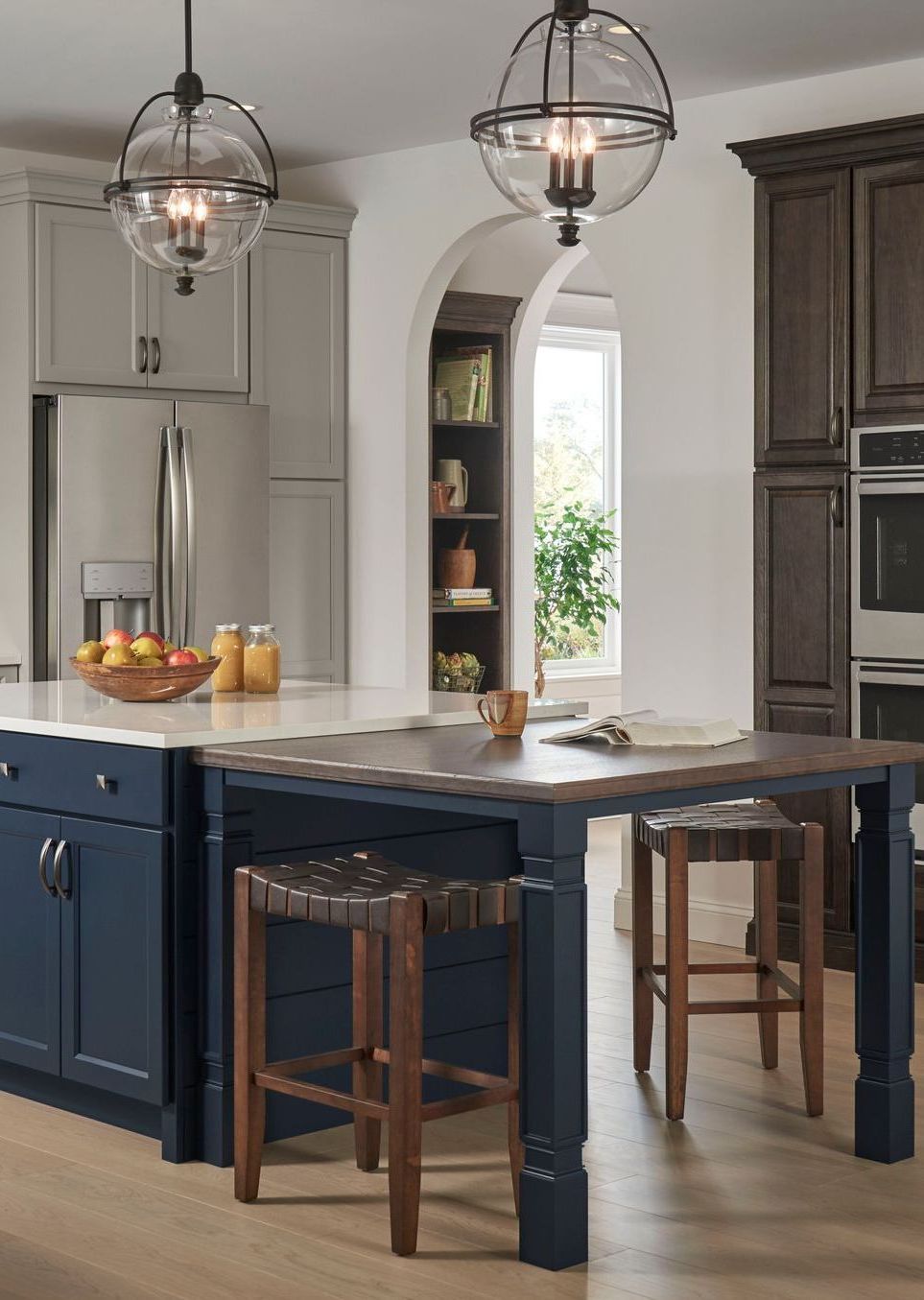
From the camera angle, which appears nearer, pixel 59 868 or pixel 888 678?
pixel 59 868

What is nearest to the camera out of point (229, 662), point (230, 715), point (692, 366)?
point (230, 715)

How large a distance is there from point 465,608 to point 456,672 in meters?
0.26

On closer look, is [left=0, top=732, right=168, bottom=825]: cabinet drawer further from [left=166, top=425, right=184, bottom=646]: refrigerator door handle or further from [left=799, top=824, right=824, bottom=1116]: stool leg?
[left=166, top=425, right=184, bottom=646]: refrigerator door handle

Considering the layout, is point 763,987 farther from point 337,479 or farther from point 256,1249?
point 337,479

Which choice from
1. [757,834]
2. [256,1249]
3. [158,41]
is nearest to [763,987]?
[757,834]

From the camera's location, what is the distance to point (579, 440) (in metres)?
8.30

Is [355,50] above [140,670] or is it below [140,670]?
above

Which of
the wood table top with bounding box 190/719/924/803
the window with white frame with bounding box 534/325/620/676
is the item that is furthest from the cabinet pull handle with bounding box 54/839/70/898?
the window with white frame with bounding box 534/325/620/676

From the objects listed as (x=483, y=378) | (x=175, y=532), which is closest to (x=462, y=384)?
(x=483, y=378)

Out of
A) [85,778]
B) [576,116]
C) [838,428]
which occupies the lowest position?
[85,778]

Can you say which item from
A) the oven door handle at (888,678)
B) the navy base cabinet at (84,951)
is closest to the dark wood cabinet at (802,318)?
the oven door handle at (888,678)

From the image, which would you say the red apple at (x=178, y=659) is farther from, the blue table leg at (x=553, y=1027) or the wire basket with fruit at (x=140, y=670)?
the blue table leg at (x=553, y=1027)

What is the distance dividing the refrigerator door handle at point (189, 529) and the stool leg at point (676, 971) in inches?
102

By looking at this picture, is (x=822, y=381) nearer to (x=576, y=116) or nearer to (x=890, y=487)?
(x=890, y=487)
